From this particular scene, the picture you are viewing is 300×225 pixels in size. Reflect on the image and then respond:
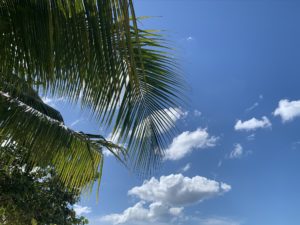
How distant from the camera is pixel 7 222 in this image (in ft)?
34.7

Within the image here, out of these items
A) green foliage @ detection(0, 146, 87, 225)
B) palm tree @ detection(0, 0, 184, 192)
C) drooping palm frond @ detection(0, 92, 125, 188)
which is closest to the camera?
palm tree @ detection(0, 0, 184, 192)

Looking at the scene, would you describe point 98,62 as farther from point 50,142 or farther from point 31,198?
point 31,198

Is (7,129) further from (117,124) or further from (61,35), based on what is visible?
(61,35)

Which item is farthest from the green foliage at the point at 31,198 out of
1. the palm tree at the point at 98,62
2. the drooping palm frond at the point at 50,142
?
the palm tree at the point at 98,62

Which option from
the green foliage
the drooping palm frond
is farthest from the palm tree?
the green foliage

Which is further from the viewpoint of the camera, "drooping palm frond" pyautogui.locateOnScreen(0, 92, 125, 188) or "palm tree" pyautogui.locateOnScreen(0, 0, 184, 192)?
"drooping palm frond" pyautogui.locateOnScreen(0, 92, 125, 188)

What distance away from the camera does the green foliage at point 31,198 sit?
1006 centimetres

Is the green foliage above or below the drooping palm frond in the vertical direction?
above

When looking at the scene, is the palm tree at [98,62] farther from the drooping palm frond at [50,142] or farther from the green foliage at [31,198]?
the green foliage at [31,198]

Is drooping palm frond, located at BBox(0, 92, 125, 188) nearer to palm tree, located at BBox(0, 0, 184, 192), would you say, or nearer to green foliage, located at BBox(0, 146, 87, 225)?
palm tree, located at BBox(0, 0, 184, 192)

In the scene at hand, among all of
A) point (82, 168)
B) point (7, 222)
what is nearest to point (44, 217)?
point (7, 222)

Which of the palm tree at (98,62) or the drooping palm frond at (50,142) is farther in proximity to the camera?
the drooping palm frond at (50,142)

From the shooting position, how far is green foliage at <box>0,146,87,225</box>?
1006 centimetres

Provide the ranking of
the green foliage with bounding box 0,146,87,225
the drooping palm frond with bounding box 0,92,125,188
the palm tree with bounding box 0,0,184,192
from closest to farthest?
1. the palm tree with bounding box 0,0,184,192
2. the drooping palm frond with bounding box 0,92,125,188
3. the green foliage with bounding box 0,146,87,225
